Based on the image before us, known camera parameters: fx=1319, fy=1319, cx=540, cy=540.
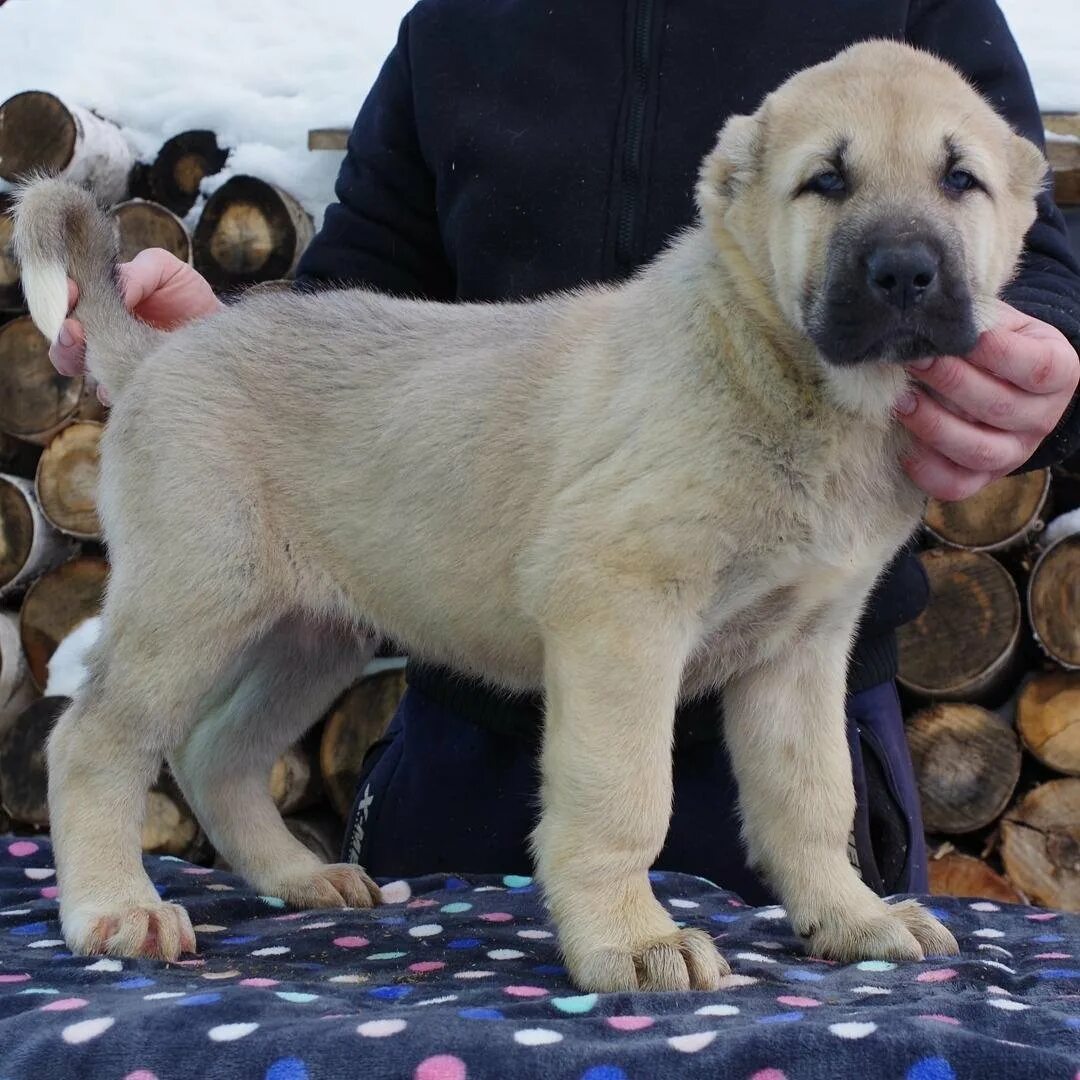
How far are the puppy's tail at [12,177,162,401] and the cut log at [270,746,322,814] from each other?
6.44ft

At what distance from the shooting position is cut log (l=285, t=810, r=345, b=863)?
191 inches

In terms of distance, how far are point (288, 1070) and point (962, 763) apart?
3349 millimetres

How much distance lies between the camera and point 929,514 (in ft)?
14.4

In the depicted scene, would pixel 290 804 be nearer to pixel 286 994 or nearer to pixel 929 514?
pixel 929 514

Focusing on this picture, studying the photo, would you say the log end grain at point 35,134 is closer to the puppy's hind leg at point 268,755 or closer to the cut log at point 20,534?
the cut log at point 20,534

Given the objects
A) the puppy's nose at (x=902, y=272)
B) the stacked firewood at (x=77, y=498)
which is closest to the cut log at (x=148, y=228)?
the stacked firewood at (x=77, y=498)

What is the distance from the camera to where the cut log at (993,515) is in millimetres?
4328

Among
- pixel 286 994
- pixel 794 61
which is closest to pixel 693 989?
pixel 286 994

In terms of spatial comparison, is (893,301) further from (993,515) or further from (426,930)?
(993,515)

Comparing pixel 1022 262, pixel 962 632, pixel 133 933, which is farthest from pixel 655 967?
pixel 962 632

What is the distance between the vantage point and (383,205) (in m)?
3.74

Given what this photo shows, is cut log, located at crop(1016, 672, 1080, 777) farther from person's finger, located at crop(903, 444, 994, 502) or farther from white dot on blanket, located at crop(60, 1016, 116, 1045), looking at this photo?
white dot on blanket, located at crop(60, 1016, 116, 1045)

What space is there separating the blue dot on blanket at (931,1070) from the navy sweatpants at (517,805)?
5.20ft

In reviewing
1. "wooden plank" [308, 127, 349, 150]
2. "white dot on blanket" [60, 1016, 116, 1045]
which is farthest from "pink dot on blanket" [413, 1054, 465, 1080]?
"wooden plank" [308, 127, 349, 150]
